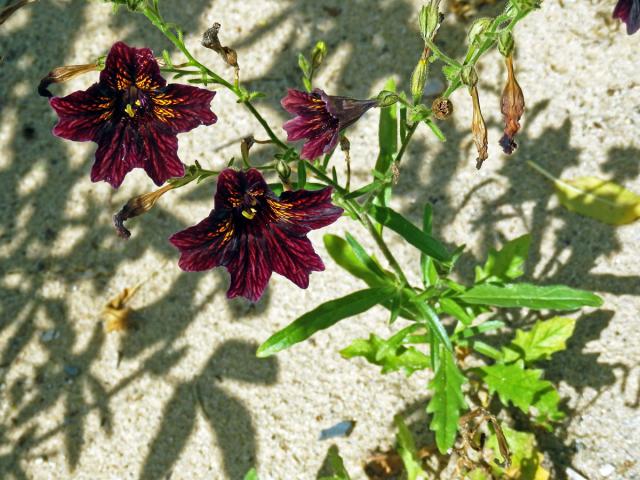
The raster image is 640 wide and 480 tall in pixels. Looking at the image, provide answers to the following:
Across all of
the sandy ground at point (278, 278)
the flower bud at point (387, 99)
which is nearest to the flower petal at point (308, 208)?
the flower bud at point (387, 99)

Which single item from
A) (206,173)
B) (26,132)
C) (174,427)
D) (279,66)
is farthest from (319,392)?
(26,132)

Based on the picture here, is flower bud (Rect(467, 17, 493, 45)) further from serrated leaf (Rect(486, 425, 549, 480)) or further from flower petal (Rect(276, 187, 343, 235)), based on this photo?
serrated leaf (Rect(486, 425, 549, 480))

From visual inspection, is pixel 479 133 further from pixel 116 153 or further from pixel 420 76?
pixel 116 153

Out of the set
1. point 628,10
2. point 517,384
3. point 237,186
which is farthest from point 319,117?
point 517,384

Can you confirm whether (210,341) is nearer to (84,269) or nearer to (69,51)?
(84,269)

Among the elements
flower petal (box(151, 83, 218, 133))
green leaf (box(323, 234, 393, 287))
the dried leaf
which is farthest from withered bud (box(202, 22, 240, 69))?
the dried leaf

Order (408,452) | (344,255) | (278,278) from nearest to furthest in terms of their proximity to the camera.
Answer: (408,452)
(344,255)
(278,278)
